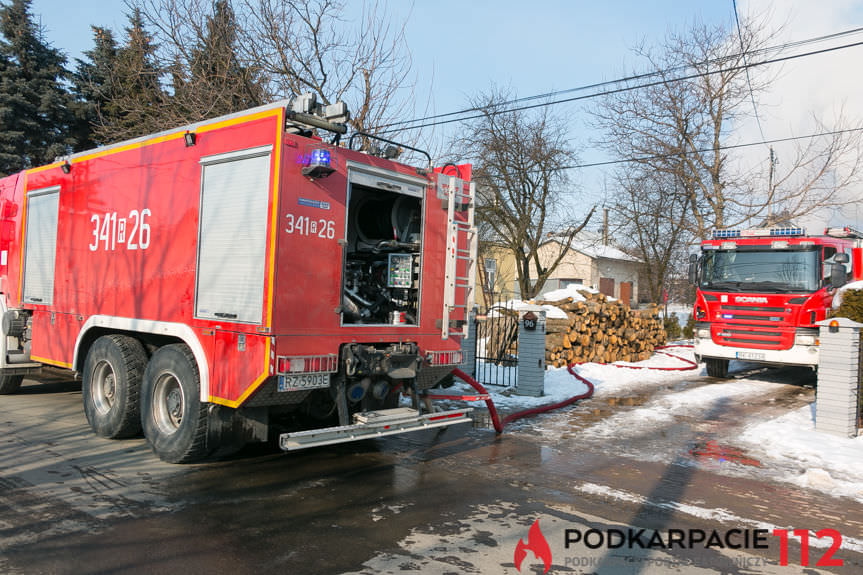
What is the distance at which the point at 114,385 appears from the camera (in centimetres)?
732

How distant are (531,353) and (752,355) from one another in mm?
5296

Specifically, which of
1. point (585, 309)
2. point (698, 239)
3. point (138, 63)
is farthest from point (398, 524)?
point (698, 239)

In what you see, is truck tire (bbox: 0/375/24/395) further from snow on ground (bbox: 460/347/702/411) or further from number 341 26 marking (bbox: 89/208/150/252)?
snow on ground (bbox: 460/347/702/411)

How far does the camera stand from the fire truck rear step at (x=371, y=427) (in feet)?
17.8

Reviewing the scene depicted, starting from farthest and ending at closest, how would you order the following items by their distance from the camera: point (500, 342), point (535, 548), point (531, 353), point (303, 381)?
1. point (500, 342)
2. point (531, 353)
3. point (303, 381)
4. point (535, 548)

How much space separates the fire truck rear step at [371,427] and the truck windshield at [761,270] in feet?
29.0

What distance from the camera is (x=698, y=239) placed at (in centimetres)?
2481

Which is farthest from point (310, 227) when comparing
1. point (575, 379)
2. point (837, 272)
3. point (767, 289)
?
point (837, 272)

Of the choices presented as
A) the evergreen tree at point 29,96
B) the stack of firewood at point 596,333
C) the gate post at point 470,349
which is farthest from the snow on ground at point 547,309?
the evergreen tree at point 29,96

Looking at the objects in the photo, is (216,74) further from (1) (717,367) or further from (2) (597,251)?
(2) (597,251)

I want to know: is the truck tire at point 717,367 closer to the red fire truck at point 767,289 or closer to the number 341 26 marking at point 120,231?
the red fire truck at point 767,289

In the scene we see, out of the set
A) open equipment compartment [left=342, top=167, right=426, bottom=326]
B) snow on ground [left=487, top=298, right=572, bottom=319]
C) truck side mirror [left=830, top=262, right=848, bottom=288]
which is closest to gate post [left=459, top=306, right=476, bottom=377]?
snow on ground [left=487, top=298, right=572, bottom=319]

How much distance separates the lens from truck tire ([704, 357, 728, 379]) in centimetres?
1450

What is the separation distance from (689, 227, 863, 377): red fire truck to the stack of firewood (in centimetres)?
240
